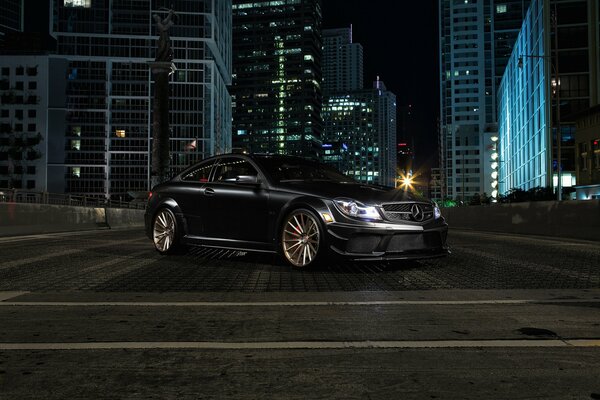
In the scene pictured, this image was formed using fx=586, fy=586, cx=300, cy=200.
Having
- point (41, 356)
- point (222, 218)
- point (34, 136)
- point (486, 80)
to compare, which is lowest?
point (41, 356)

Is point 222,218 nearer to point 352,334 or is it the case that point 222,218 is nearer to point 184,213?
point 184,213

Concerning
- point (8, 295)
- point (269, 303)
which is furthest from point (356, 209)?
point (8, 295)

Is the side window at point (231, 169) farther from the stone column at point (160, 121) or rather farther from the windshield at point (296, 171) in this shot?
the stone column at point (160, 121)

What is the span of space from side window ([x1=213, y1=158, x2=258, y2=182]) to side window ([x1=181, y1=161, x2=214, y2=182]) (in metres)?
0.23

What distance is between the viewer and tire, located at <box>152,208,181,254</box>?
29.3 ft

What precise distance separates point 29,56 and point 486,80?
121 metres

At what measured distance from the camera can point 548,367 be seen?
317 cm

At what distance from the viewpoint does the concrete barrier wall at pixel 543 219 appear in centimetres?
1591

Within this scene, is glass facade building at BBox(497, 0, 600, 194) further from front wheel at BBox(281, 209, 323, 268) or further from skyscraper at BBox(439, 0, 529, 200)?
skyscraper at BBox(439, 0, 529, 200)

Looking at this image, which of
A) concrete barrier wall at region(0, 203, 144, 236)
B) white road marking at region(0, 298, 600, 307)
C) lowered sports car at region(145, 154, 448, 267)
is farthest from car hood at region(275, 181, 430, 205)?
concrete barrier wall at region(0, 203, 144, 236)

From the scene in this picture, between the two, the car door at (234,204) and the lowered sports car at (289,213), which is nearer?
the lowered sports car at (289,213)

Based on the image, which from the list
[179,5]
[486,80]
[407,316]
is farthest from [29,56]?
[407,316]

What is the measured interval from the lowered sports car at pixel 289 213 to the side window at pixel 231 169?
0.6 inches

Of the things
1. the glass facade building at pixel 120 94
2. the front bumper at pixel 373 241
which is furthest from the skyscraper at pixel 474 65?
the front bumper at pixel 373 241
